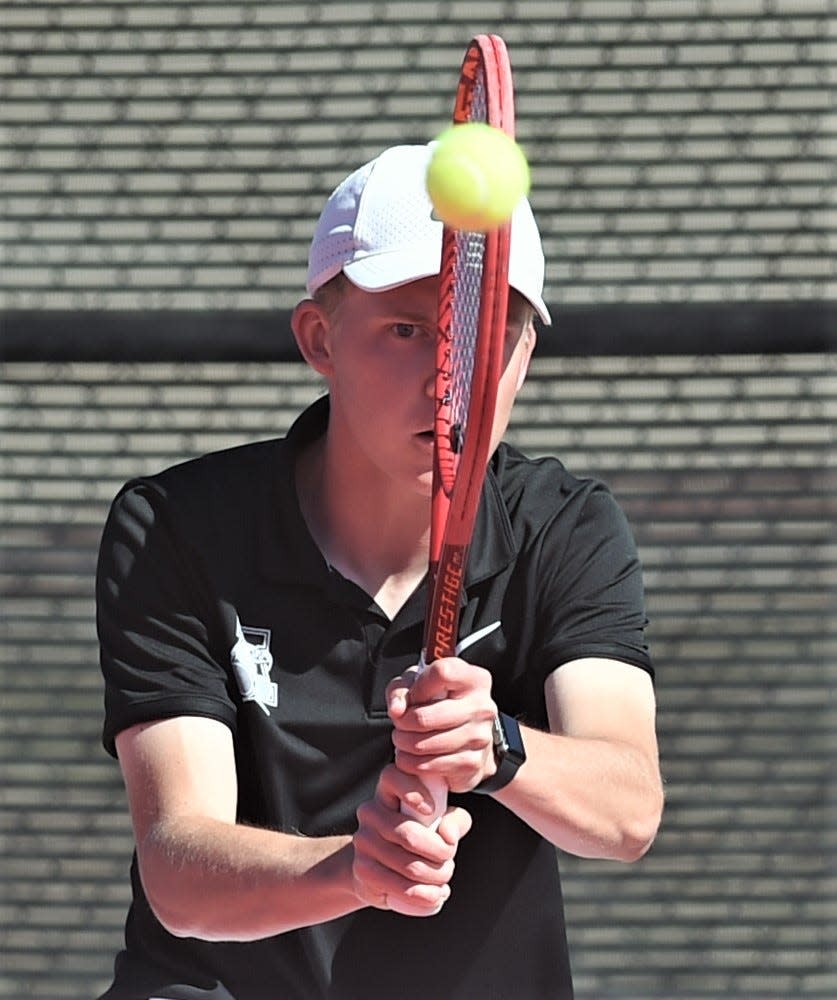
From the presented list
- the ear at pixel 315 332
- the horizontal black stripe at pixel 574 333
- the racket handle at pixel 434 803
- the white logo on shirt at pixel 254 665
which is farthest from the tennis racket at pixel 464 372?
the horizontal black stripe at pixel 574 333

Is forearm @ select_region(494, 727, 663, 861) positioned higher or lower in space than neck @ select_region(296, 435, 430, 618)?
lower

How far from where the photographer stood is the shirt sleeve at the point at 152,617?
205cm

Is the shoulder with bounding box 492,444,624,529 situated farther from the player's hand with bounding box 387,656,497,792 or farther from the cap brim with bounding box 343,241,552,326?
the player's hand with bounding box 387,656,497,792

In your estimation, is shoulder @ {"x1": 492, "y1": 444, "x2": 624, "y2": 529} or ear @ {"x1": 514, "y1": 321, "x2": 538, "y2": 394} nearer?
ear @ {"x1": 514, "y1": 321, "x2": 538, "y2": 394}

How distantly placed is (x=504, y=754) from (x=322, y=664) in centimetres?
38

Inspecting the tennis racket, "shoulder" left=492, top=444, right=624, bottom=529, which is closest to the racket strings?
the tennis racket

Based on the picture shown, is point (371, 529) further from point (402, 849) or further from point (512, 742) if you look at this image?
point (402, 849)

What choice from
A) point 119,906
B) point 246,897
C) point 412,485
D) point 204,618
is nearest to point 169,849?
point 246,897

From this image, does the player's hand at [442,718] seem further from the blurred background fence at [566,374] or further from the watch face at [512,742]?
the blurred background fence at [566,374]

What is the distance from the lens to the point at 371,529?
2.12m

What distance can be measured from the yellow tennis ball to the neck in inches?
25.6

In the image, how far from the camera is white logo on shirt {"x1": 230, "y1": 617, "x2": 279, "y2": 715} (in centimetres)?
206

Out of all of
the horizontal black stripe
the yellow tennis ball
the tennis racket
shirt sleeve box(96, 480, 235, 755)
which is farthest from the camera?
the horizontal black stripe

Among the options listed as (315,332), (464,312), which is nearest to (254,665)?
(315,332)
